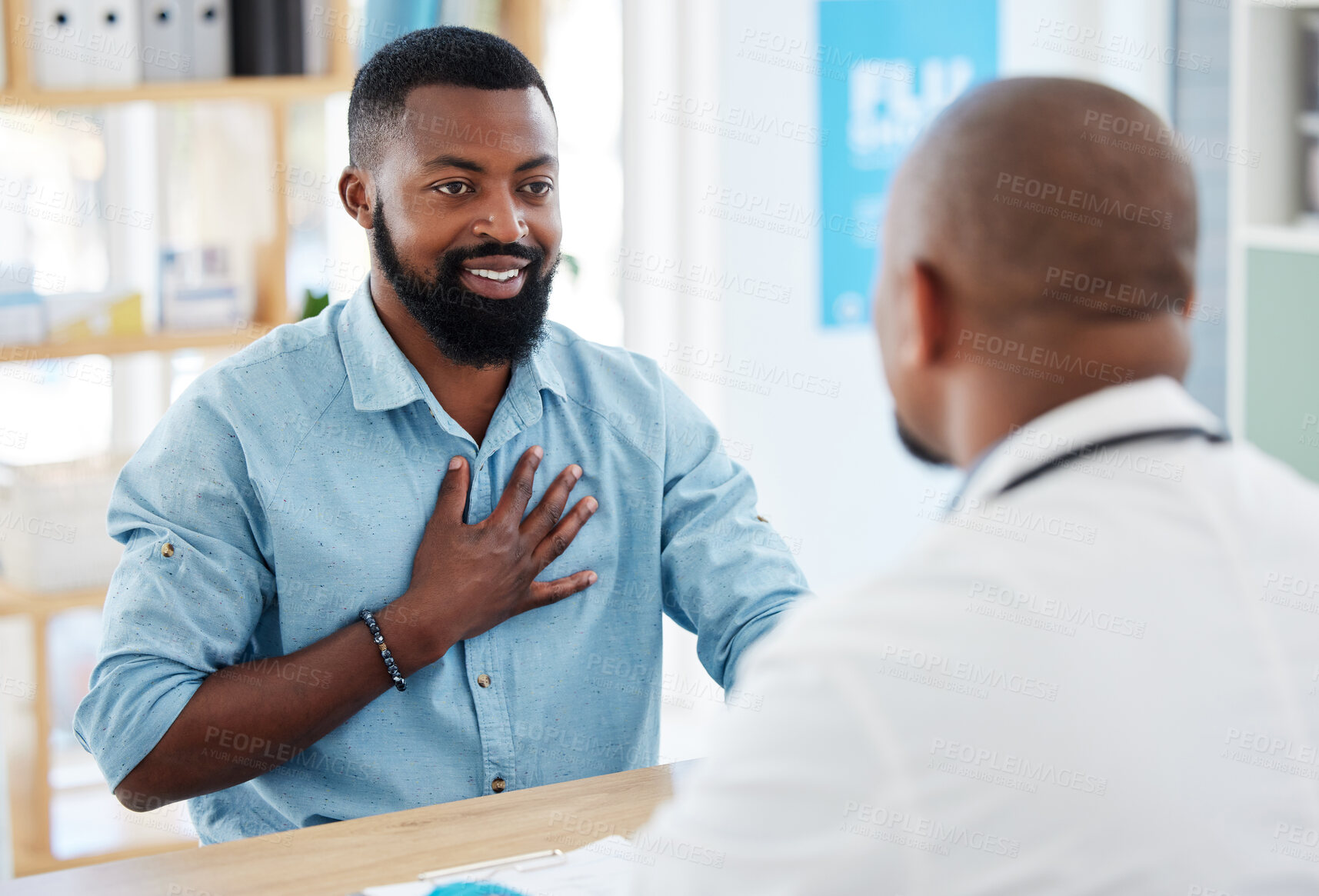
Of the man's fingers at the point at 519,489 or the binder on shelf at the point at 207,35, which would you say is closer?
the man's fingers at the point at 519,489

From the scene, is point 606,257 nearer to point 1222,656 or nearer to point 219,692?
point 219,692

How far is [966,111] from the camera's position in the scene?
0.88 metres

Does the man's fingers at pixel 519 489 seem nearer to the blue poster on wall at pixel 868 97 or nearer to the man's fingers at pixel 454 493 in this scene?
the man's fingers at pixel 454 493

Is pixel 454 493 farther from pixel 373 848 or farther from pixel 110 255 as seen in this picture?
pixel 110 255

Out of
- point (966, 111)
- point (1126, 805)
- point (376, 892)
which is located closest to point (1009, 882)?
point (1126, 805)

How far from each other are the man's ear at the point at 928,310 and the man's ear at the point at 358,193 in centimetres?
105

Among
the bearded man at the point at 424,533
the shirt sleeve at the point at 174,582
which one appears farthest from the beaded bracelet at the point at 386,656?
the shirt sleeve at the point at 174,582

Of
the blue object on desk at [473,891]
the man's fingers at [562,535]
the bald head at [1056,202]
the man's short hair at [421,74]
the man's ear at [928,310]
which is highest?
the man's short hair at [421,74]

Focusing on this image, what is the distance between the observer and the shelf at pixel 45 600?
8.34 feet

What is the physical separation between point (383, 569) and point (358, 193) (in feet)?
1.76

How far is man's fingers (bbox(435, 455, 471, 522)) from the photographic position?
157cm

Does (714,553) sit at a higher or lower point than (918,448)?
lower

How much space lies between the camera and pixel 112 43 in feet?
8.25

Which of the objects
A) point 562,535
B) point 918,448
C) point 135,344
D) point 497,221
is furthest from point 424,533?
point 135,344
